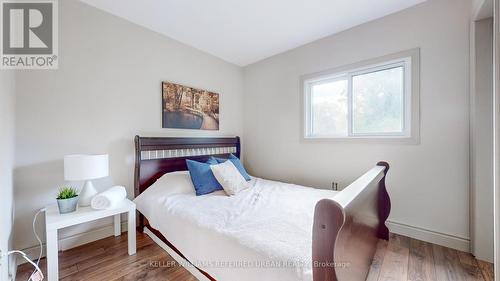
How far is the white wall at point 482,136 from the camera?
1.73 meters

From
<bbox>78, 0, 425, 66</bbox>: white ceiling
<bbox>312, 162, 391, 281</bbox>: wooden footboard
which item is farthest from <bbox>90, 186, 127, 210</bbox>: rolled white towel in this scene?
<bbox>78, 0, 425, 66</bbox>: white ceiling

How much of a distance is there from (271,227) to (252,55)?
277 cm

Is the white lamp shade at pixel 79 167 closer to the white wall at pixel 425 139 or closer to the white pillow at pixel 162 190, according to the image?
the white pillow at pixel 162 190

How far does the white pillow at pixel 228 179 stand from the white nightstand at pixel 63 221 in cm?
87

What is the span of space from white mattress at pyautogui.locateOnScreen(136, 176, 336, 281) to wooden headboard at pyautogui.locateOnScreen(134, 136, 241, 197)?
0.96ft

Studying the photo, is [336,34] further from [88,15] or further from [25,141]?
[25,141]

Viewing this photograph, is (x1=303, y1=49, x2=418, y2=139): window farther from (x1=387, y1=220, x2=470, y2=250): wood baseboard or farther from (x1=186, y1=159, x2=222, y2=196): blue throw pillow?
(x1=186, y1=159, x2=222, y2=196): blue throw pillow

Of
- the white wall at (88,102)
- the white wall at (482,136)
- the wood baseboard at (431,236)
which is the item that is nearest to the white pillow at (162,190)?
the white wall at (88,102)

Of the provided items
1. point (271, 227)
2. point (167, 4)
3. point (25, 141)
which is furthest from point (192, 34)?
point (271, 227)

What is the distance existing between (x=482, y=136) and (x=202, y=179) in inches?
105

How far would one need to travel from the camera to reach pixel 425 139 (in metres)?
2.06

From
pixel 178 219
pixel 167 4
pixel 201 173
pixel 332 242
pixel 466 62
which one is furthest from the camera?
pixel 201 173

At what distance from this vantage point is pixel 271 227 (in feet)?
4.44

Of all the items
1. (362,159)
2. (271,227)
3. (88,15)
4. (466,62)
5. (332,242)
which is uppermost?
(88,15)
